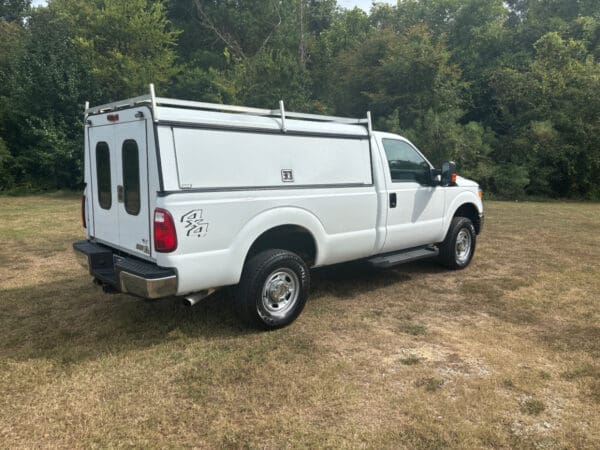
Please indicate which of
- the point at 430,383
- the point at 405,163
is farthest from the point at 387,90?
the point at 430,383

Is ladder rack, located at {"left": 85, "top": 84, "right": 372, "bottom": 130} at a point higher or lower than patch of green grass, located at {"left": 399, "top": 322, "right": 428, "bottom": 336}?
higher

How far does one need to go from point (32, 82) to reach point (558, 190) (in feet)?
75.2

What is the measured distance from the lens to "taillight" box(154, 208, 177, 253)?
3594mm

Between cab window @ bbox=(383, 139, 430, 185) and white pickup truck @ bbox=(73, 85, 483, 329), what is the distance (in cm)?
2

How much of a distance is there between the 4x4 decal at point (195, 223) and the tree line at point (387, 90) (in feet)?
54.5

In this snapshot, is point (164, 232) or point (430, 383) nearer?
point (430, 383)

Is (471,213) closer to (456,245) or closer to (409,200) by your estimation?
(456,245)

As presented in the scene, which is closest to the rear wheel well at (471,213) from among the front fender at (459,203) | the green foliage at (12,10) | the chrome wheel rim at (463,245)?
the front fender at (459,203)

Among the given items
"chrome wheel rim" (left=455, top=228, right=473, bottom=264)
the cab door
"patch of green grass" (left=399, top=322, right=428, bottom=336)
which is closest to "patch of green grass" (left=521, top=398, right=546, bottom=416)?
"patch of green grass" (left=399, top=322, right=428, bottom=336)

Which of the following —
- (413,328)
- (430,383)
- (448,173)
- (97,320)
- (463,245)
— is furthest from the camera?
→ (463,245)

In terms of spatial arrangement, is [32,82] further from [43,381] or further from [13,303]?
[43,381]

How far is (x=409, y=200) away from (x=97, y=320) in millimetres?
3835

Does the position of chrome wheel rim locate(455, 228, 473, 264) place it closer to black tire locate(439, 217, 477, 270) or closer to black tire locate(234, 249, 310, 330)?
black tire locate(439, 217, 477, 270)

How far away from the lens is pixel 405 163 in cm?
569
